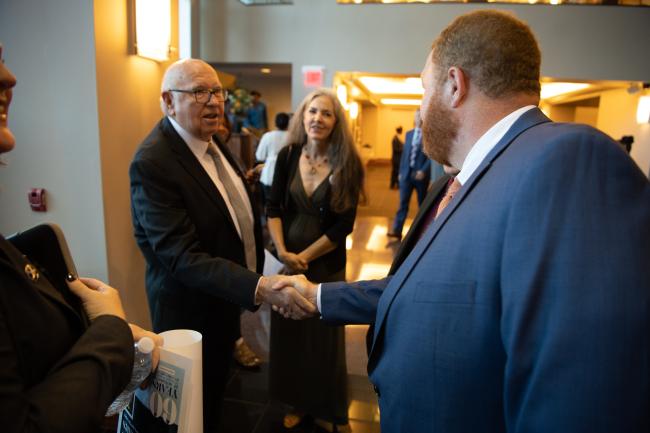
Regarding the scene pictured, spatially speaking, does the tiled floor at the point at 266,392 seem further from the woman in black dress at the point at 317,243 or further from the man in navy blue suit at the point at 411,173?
the man in navy blue suit at the point at 411,173

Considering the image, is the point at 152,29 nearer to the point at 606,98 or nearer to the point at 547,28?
the point at 547,28

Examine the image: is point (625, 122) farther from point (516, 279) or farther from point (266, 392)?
point (516, 279)

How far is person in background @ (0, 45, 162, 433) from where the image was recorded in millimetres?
655

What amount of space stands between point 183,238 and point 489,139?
1.14m

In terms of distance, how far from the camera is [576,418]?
67 cm

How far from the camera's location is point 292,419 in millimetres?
2375

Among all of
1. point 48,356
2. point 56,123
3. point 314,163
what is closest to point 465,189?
point 48,356

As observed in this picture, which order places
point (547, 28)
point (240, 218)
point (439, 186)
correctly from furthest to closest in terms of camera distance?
1. point (547, 28)
2. point (240, 218)
3. point (439, 186)

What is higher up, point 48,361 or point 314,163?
point 314,163

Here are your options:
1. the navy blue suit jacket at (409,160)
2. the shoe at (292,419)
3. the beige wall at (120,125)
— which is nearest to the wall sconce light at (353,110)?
the navy blue suit jacket at (409,160)

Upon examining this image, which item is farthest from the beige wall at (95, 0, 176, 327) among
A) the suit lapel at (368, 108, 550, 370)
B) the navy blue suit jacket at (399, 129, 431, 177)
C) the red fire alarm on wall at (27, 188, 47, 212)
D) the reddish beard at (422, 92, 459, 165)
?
the navy blue suit jacket at (399, 129, 431, 177)

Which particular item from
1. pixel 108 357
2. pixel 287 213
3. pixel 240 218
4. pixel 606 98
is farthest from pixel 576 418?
pixel 606 98

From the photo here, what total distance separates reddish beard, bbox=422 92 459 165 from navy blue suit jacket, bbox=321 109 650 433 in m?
0.21

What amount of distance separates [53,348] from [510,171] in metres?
0.91
